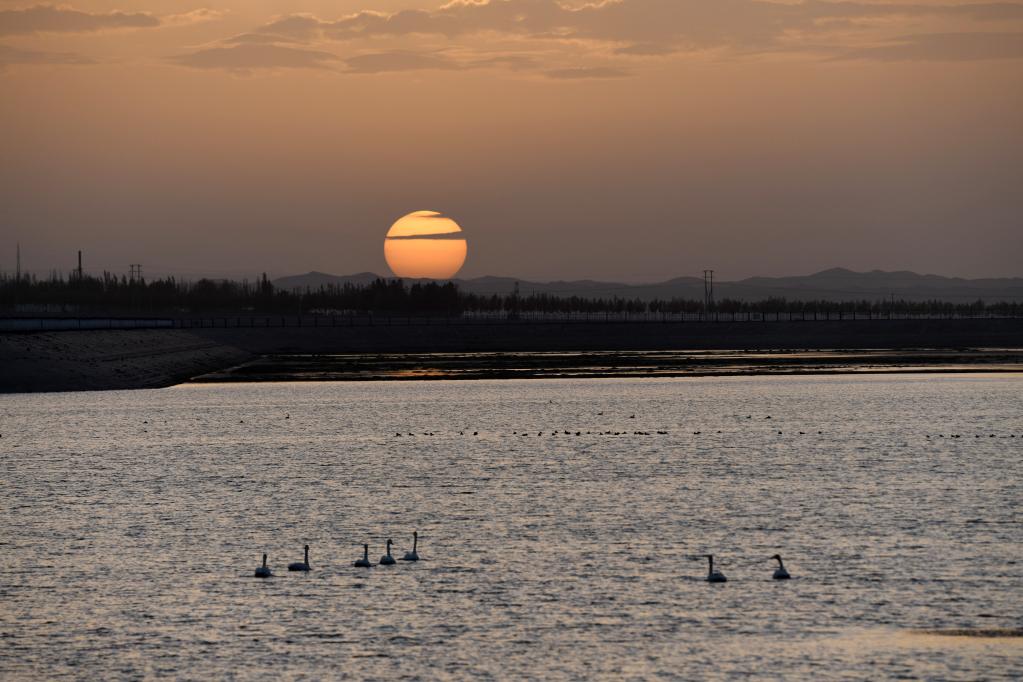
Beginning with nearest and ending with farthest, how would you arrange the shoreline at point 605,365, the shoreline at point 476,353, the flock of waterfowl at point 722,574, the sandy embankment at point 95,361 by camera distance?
the flock of waterfowl at point 722,574
the sandy embankment at point 95,361
the shoreline at point 476,353
the shoreline at point 605,365

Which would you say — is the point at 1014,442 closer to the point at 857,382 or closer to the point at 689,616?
the point at 689,616

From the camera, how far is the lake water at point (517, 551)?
829 inches

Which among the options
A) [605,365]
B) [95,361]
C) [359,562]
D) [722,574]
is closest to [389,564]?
[359,562]

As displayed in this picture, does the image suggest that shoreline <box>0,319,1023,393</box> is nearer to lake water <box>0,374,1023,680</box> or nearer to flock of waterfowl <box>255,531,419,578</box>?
lake water <box>0,374,1023,680</box>

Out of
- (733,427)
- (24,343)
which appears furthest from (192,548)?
(24,343)

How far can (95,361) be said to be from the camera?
355 ft

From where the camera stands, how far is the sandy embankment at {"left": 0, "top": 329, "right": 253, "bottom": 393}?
97.6m

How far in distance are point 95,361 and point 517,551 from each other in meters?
85.4

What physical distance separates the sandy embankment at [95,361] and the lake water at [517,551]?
39.3m

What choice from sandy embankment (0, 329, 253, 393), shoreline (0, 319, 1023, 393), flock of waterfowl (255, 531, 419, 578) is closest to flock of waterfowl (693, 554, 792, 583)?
flock of waterfowl (255, 531, 419, 578)

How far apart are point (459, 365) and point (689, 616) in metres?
99.5

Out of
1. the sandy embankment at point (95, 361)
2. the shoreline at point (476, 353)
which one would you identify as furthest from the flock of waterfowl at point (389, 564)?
the shoreline at point (476, 353)

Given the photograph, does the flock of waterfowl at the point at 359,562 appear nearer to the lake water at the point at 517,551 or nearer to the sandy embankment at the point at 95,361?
the lake water at the point at 517,551

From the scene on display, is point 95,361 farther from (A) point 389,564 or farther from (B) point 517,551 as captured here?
(A) point 389,564
